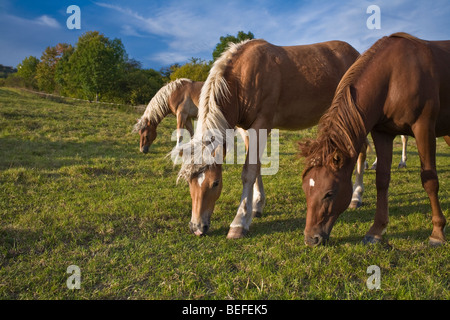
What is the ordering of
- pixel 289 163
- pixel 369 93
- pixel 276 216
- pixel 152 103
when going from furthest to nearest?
pixel 152 103 < pixel 289 163 < pixel 276 216 < pixel 369 93

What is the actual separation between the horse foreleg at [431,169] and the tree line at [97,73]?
30490 mm

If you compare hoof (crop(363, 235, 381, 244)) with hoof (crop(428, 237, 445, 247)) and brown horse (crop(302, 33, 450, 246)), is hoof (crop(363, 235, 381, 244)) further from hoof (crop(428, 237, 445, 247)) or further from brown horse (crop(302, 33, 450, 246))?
hoof (crop(428, 237, 445, 247))

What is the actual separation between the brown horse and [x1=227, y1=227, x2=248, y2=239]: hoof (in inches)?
37.6

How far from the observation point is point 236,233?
382 centimetres

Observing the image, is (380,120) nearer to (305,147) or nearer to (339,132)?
(339,132)

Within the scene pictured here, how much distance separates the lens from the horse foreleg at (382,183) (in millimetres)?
3578

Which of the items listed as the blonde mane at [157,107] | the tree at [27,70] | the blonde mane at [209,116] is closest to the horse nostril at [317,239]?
the blonde mane at [209,116]

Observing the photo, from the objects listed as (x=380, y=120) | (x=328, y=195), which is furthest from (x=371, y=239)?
(x=380, y=120)

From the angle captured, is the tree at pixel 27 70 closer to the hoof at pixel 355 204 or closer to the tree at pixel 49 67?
the tree at pixel 49 67

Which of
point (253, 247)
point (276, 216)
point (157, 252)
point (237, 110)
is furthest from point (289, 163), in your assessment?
point (157, 252)
